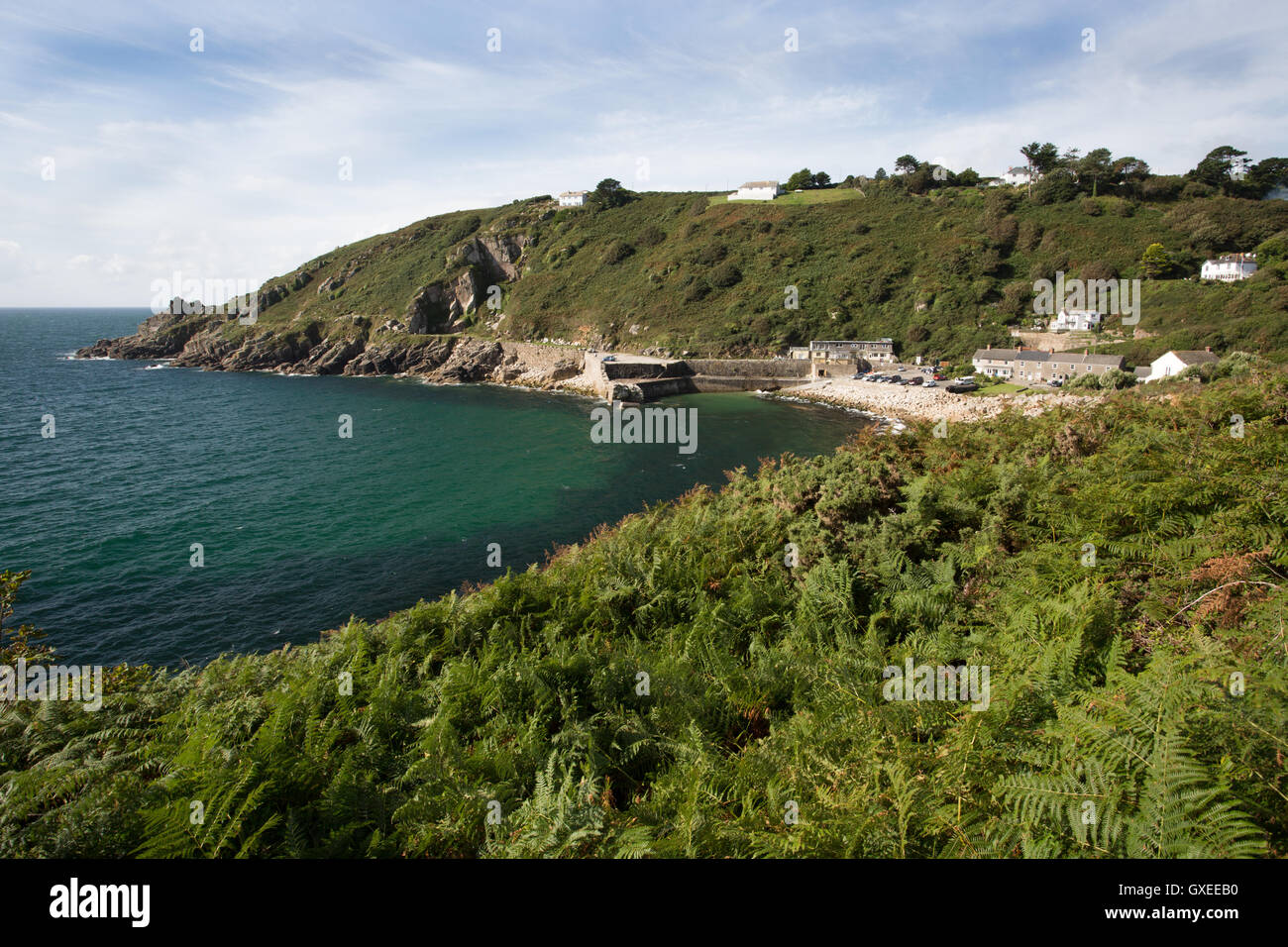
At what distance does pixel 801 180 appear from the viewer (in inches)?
4395

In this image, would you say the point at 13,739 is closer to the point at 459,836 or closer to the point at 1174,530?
the point at 459,836

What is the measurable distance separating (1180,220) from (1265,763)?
3886 inches

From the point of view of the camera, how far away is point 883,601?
8133mm

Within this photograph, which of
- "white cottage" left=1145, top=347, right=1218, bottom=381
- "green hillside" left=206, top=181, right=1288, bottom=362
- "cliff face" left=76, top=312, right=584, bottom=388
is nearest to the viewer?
"white cottage" left=1145, top=347, right=1218, bottom=381

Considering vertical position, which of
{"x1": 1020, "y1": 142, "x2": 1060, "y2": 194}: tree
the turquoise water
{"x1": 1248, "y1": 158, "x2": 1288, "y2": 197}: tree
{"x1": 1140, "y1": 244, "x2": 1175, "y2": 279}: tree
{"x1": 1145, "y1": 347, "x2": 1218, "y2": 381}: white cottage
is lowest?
the turquoise water

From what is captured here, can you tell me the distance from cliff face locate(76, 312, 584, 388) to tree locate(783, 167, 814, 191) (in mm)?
66188

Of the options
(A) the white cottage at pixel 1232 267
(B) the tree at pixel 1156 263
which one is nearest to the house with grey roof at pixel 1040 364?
(B) the tree at pixel 1156 263

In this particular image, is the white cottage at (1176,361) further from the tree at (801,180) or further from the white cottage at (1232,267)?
the tree at (801,180)

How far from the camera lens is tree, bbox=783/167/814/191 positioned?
112 m

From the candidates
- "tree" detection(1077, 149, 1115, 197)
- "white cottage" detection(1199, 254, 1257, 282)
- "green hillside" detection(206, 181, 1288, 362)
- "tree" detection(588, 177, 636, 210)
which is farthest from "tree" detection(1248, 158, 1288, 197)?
"tree" detection(588, 177, 636, 210)

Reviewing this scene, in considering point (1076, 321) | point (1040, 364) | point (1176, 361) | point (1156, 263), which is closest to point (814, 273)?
point (1076, 321)

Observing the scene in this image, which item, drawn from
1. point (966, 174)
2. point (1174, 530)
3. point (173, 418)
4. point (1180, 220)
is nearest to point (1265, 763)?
point (1174, 530)

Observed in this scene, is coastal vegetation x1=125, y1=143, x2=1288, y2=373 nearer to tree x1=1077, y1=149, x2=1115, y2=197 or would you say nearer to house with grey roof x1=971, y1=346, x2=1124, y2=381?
tree x1=1077, y1=149, x2=1115, y2=197

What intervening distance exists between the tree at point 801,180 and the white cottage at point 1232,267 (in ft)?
222
